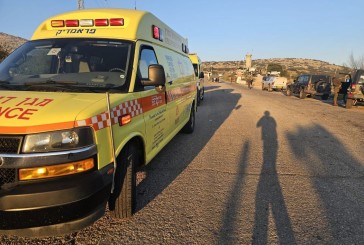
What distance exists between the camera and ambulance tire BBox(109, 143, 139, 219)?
3.41 m

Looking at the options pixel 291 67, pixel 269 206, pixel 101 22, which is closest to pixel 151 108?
pixel 101 22

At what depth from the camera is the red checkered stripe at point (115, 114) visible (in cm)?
275

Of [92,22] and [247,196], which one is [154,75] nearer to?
[92,22]

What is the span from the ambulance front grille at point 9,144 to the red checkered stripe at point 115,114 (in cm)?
50

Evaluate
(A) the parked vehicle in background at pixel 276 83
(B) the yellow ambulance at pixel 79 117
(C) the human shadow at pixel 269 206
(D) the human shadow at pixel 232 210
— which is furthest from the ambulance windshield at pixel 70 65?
(A) the parked vehicle in background at pixel 276 83

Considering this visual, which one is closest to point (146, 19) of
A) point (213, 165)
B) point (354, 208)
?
point (213, 165)

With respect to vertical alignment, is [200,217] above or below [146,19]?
below

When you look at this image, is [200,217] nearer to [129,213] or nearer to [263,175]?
[129,213]

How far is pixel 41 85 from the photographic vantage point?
3.41 m

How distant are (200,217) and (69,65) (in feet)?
8.25

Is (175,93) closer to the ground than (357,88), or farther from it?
farther from it

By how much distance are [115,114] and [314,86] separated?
21707mm

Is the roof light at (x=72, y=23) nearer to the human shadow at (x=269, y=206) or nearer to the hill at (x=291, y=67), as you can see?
the human shadow at (x=269, y=206)

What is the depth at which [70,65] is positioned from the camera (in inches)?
155
